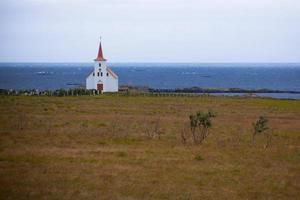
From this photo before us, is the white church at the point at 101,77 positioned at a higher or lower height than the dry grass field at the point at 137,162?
higher

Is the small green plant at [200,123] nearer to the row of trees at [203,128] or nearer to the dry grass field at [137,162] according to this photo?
the row of trees at [203,128]

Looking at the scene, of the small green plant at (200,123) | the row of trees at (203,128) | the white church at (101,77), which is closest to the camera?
the row of trees at (203,128)

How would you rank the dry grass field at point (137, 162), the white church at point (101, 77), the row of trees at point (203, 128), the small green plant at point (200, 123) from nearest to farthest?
the dry grass field at point (137, 162), the row of trees at point (203, 128), the small green plant at point (200, 123), the white church at point (101, 77)

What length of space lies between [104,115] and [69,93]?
30.8 metres

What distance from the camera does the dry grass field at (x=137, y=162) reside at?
56.3 feet

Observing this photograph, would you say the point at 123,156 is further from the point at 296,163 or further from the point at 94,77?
the point at 94,77

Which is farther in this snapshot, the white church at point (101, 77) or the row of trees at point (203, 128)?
the white church at point (101, 77)

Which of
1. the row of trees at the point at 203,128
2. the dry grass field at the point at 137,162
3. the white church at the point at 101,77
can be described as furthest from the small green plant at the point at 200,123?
the white church at the point at 101,77

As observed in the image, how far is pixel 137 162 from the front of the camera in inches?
865

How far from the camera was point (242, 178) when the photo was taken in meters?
19.6

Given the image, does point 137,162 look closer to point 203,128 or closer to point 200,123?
point 200,123

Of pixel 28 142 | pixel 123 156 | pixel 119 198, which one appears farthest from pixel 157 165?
pixel 28 142

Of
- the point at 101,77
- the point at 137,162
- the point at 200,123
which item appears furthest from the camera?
the point at 101,77

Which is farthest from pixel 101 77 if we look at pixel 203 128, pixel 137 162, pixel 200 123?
pixel 137 162
